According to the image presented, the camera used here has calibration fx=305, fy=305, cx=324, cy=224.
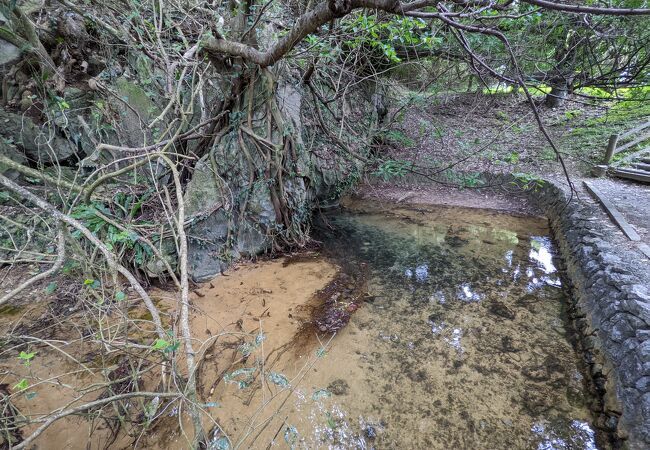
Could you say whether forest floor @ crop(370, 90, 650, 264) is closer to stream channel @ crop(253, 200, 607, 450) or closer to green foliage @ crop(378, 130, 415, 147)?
green foliage @ crop(378, 130, 415, 147)

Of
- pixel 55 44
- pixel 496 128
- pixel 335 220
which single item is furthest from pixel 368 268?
pixel 496 128

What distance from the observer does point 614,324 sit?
2975 millimetres

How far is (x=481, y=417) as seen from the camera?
8.77 feet

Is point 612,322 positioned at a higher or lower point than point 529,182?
A: lower

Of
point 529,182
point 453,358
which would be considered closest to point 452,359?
point 453,358

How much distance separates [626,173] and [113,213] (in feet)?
32.1

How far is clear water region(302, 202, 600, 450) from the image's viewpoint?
100 inches

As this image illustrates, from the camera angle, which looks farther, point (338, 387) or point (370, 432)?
point (338, 387)

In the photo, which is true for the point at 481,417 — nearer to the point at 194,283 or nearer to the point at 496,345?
the point at 496,345

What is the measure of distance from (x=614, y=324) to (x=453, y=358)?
1.55m

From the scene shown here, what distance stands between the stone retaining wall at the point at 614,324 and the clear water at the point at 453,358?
213mm

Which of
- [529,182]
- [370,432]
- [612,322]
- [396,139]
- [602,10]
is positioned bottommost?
[370,432]

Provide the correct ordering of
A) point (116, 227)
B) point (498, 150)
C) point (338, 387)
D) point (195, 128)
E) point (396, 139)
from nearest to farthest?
point (338, 387), point (116, 227), point (195, 128), point (498, 150), point (396, 139)

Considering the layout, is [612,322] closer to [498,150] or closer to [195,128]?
[195,128]
